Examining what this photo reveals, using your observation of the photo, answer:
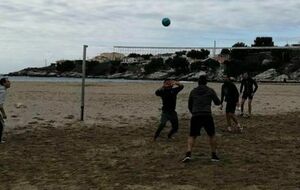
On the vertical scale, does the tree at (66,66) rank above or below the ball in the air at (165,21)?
below

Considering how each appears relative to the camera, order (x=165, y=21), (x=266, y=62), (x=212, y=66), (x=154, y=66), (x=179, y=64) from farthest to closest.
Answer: (x=154, y=66), (x=266, y=62), (x=179, y=64), (x=212, y=66), (x=165, y=21)

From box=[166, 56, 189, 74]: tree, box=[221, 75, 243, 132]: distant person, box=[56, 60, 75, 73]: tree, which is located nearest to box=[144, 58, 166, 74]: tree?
box=[166, 56, 189, 74]: tree

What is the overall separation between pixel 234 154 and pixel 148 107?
33.6 ft

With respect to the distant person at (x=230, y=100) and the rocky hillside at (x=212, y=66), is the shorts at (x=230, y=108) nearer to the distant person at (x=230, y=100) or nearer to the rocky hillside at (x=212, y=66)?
the distant person at (x=230, y=100)

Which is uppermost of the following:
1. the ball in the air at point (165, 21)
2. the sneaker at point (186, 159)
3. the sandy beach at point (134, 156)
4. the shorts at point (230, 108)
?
the ball in the air at point (165, 21)

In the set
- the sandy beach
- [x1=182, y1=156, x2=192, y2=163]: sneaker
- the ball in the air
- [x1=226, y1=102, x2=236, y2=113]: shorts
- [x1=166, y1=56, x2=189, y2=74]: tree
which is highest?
the ball in the air

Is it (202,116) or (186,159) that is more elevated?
(202,116)

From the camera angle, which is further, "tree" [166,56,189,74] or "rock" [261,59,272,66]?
"rock" [261,59,272,66]

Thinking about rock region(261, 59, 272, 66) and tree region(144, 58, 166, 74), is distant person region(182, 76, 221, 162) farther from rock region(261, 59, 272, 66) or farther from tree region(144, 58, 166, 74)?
tree region(144, 58, 166, 74)

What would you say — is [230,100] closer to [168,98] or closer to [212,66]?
[168,98]

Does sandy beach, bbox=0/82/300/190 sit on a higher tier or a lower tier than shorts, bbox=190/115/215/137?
lower

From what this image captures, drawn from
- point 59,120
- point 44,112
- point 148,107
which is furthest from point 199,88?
point 148,107

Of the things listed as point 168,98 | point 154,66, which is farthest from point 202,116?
point 154,66

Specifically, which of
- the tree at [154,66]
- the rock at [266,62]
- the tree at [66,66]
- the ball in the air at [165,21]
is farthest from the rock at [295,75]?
the tree at [66,66]
